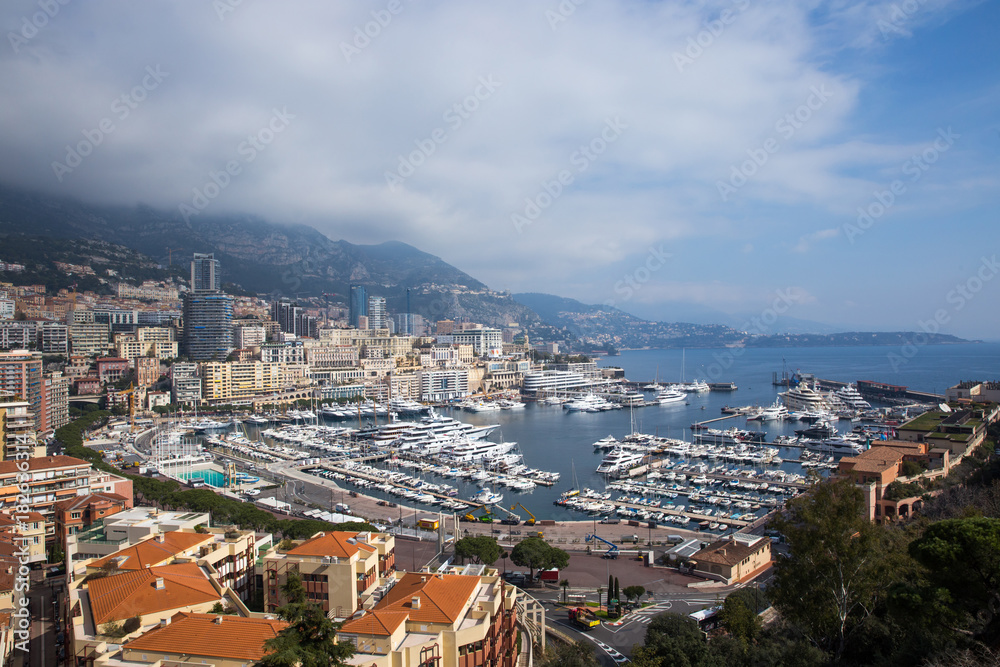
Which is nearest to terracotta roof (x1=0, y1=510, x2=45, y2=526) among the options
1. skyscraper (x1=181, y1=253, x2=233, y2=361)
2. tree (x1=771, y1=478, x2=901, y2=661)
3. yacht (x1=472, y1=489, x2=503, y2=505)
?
yacht (x1=472, y1=489, x2=503, y2=505)

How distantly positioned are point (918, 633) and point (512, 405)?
117 ft

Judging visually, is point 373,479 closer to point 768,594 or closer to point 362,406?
point 768,594

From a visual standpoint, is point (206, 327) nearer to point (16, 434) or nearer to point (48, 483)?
point (16, 434)

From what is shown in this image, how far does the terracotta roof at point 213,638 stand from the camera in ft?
16.0

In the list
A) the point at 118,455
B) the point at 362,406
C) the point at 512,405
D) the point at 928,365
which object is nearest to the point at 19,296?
the point at 362,406

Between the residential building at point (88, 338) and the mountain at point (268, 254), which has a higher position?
the mountain at point (268, 254)

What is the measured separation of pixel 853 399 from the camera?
37.1 meters

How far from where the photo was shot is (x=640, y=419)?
33.9m

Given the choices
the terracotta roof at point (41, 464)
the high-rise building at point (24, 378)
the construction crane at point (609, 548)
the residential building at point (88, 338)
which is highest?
the residential building at point (88, 338)

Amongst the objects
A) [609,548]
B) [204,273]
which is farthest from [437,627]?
[204,273]

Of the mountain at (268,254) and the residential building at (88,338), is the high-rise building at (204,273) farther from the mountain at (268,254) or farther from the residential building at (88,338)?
the residential building at (88,338)

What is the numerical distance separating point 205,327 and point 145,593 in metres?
41.9

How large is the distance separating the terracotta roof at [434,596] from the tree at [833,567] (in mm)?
3208

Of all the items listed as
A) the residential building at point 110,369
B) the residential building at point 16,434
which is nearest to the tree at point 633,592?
the residential building at point 16,434
